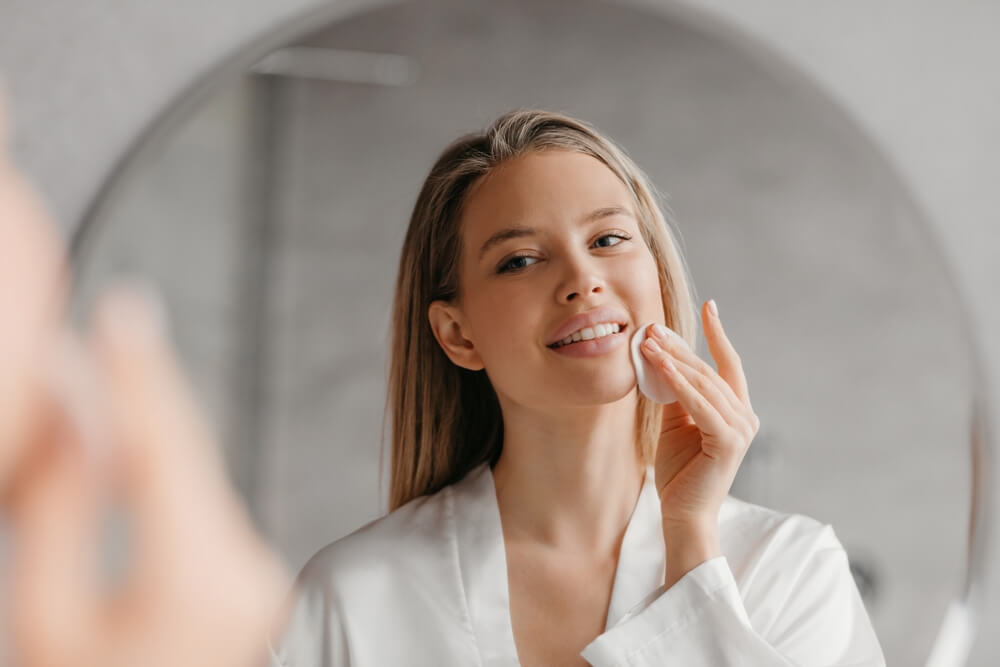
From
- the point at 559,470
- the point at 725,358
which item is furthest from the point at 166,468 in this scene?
the point at 725,358

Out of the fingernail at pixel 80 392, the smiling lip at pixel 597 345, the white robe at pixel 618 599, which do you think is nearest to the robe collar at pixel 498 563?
the white robe at pixel 618 599

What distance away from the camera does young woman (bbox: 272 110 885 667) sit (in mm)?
529

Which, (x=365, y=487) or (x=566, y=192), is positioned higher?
(x=566, y=192)

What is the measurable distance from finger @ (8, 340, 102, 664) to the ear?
0.24 m

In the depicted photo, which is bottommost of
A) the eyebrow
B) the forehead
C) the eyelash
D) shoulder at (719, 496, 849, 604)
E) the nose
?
shoulder at (719, 496, 849, 604)

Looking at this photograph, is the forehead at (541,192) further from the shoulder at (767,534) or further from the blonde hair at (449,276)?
the shoulder at (767,534)

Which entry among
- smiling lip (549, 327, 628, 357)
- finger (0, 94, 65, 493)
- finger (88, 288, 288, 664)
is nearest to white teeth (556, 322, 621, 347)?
smiling lip (549, 327, 628, 357)

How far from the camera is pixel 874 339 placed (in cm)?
60

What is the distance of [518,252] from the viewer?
535 mm

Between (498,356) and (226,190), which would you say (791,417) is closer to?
(498,356)

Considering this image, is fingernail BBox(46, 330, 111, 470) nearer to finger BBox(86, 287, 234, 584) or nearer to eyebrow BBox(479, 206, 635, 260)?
finger BBox(86, 287, 234, 584)

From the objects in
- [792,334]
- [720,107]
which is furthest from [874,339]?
[720,107]

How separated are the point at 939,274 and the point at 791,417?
0.53 feet

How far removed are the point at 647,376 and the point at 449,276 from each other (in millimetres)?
135
